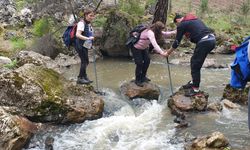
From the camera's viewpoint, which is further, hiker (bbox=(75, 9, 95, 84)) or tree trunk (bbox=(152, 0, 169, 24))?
tree trunk (bbox=(152, 0, 169, 24))

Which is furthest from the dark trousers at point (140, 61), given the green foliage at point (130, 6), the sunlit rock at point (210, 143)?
the green foliage at point (130, 6)

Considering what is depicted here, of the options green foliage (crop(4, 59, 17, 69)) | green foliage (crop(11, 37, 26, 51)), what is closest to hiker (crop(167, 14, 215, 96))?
green foliage (crop(4, 59, 17, 69))

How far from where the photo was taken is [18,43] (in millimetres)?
15188

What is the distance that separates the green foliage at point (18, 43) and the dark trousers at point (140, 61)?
597 centimetres

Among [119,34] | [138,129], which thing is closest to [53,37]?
[119,34]

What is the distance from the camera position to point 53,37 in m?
14.7

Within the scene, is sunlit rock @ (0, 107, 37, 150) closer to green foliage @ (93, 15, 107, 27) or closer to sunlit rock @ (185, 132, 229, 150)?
sunlit rock @ (185, 132, 229, 150)

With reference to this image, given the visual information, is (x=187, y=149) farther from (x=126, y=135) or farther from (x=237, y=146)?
(x=126, y=135)

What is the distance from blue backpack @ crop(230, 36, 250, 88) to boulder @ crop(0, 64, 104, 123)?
410 centimetres

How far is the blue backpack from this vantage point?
16.2 feet

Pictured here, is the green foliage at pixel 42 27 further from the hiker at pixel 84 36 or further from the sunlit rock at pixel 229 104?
the sunlit rock at pixel 229 104

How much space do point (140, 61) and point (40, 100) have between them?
9.94 feet

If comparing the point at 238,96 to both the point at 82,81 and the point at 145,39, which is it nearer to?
the point at 145,39

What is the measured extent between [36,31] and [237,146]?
10.4 meters
